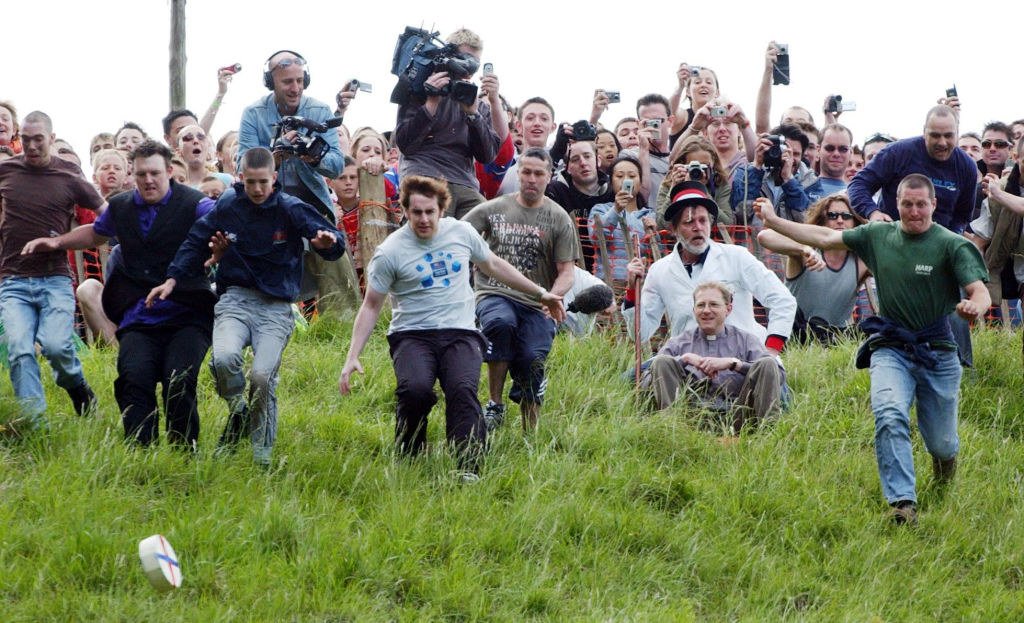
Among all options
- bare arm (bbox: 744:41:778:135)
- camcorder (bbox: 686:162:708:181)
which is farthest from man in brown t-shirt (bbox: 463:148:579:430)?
bare arm (bbox: 744:41:778:135)

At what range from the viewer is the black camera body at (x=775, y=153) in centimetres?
1070

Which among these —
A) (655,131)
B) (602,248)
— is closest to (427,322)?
(602,248)

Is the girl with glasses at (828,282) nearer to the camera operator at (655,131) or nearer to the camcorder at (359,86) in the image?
the camera operator at (655,131)

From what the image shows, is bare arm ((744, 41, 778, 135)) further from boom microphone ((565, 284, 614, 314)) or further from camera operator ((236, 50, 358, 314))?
boom microphone ((565, 284, 614, 314))

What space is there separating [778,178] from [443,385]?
4.57 meters

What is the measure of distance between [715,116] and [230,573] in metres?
6.61

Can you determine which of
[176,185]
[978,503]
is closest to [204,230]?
[176,185]

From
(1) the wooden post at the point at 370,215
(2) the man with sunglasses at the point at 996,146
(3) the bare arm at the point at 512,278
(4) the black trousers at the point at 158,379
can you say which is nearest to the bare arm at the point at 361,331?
(3) the bare arm at the point at 512,278

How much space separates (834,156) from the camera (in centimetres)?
1153

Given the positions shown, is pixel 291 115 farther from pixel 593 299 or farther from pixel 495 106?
pixel 593 299

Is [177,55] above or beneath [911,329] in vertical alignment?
above

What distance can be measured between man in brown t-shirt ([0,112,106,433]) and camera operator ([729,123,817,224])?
527cm

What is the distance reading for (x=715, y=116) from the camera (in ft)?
37.1

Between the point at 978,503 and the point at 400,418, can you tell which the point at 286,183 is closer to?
the point at 400,418
